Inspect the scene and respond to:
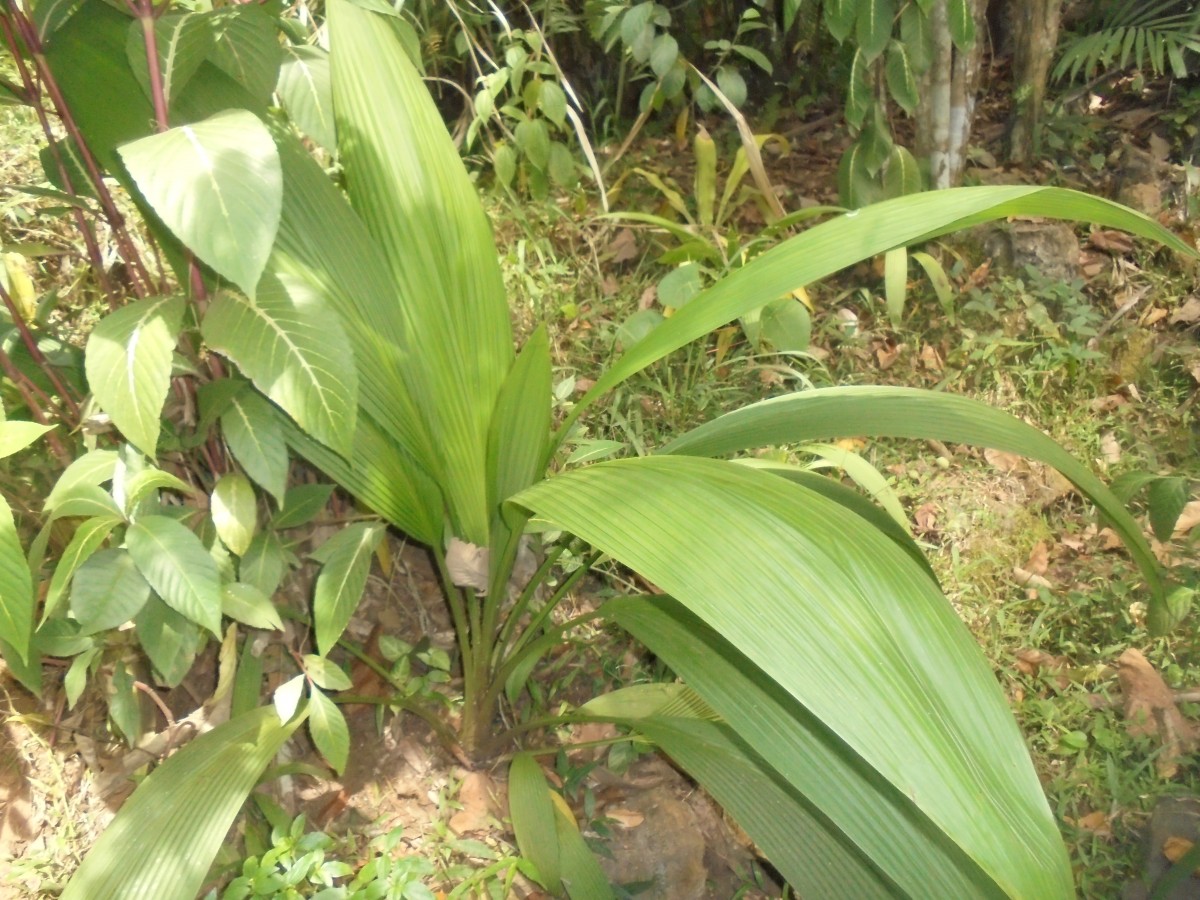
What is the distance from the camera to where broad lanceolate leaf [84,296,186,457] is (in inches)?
30.3

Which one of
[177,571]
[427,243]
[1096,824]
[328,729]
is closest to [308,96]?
[427,243]

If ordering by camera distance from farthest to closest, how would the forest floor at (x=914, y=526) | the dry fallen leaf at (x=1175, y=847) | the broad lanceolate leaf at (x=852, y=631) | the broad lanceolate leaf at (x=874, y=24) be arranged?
the broad lanceolate leaf at (x=874, y=24) → the dry fallen leaf at (x=1175, y=847) → the forest floor at (x=914, y=526) → the broad lanceolate leaf at (x=852, y=631)

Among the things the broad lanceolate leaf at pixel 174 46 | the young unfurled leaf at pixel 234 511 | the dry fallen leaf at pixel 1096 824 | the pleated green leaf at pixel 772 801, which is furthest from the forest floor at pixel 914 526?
the broad lanceolate leaf at pixel 174 46

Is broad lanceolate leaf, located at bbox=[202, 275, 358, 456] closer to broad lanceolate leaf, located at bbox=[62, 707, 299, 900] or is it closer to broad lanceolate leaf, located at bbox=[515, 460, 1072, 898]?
broad lanceolate leaf, located at bbox=[515, 460, 1072, 898]

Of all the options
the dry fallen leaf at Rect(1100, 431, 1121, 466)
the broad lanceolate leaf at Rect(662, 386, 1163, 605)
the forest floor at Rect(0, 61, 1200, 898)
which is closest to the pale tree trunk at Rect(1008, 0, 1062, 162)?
the forest floor at Rect(0, 61, 1200, 898)

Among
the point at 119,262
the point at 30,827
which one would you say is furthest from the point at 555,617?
the point at 119,262

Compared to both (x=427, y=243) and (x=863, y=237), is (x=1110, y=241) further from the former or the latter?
(x=427, y=243)

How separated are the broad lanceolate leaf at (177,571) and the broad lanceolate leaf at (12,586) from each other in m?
0.11

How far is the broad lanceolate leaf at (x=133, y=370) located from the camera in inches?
30.3

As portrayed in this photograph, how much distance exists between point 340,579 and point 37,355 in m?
0.43

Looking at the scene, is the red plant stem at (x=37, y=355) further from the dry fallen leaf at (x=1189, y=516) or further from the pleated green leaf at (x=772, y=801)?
the dry fallen leaf at (x=1189, y=516)

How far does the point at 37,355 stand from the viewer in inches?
42.0

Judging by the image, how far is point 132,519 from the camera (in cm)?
89

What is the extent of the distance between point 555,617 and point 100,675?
2.19 feet
